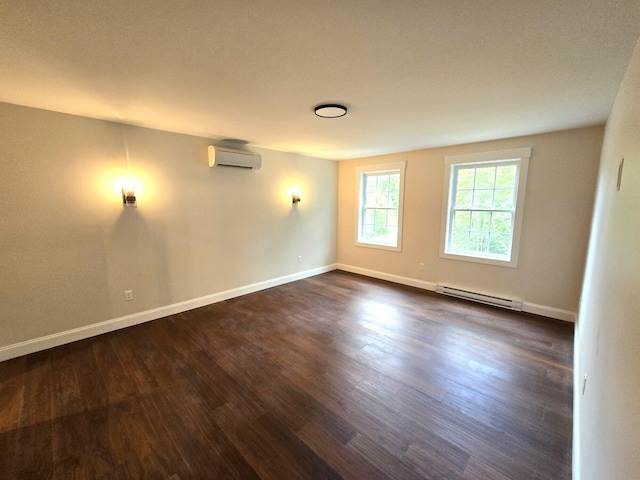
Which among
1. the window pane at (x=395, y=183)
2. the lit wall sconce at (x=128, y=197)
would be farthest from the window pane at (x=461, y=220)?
the lit wall sconce at (x=128, y=197)

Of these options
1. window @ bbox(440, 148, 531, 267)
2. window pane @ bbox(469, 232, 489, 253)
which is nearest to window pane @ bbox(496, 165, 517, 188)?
window @ bbox(440, 148, 531, 267)

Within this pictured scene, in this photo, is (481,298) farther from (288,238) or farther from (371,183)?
(288,238)

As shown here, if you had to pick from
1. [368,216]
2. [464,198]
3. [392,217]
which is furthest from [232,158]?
[464,198]

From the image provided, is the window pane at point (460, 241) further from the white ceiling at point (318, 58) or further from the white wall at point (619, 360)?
the white wall at point (619, 360)

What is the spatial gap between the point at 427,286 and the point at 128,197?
446 centimetres

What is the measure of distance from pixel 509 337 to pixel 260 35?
3566 mm

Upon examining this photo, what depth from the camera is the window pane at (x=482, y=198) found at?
3.84 m

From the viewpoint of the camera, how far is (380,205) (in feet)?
17.0

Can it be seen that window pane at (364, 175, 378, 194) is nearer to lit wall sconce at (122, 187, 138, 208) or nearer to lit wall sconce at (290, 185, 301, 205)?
lit wall sconce at (290, 185, 301, 205)

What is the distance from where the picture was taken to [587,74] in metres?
1.78

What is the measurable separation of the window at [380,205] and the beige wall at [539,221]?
10.3 inches

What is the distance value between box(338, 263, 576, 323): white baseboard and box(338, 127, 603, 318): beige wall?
0.02 metres

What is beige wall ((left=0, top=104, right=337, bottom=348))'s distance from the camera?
98.4 inches

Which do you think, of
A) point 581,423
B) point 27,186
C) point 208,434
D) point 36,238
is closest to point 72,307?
point 36,238
